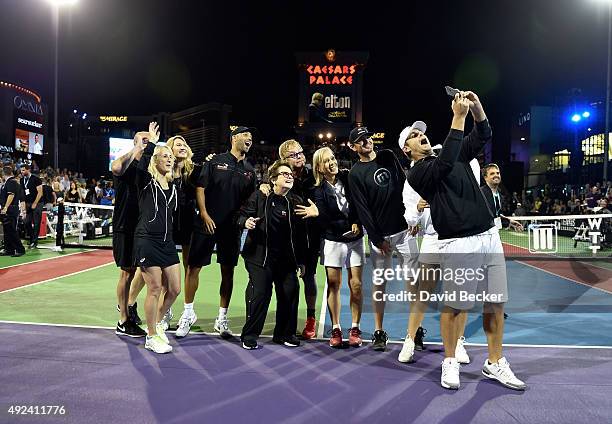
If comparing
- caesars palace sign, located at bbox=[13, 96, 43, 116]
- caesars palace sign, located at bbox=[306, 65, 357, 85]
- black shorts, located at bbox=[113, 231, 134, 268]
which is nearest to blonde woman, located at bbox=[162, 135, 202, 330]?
black shorts, located at bbox=[113, 231, 134, 268]

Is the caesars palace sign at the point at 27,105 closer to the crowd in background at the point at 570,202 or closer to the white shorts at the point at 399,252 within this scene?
the crowd in background at the point at 570,202

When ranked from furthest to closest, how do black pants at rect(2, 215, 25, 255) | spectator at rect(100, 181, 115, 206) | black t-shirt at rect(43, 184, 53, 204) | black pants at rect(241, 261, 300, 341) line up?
spectator at rect(100, 181, 115, 206), black t-shirt at rect(43, 184, 53, 204), black pants at rect(2, 215, 25, 255), black pants at rect(241, 261, 300, 341)

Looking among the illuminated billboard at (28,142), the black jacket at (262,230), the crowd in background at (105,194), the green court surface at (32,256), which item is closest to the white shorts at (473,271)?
the black jacket at (262,230)

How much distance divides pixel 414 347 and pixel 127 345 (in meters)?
2.82

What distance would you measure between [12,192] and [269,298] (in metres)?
9.45

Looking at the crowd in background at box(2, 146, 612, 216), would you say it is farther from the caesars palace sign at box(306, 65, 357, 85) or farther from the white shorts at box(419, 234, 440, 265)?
the caesars palace sign at box(306, 65, 357, 85)

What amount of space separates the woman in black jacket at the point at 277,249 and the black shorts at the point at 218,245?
0.31 meters

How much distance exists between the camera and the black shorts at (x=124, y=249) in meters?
5.09

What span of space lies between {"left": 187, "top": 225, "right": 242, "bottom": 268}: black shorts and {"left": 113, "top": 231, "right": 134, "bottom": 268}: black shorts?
2.06ft

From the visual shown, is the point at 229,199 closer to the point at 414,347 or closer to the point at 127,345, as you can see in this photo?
the point at 127,345

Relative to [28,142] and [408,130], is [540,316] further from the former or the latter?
[28,142]

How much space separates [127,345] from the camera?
4730mm

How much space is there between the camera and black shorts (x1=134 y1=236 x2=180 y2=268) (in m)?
4.53

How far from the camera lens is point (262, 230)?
493 centimetres
